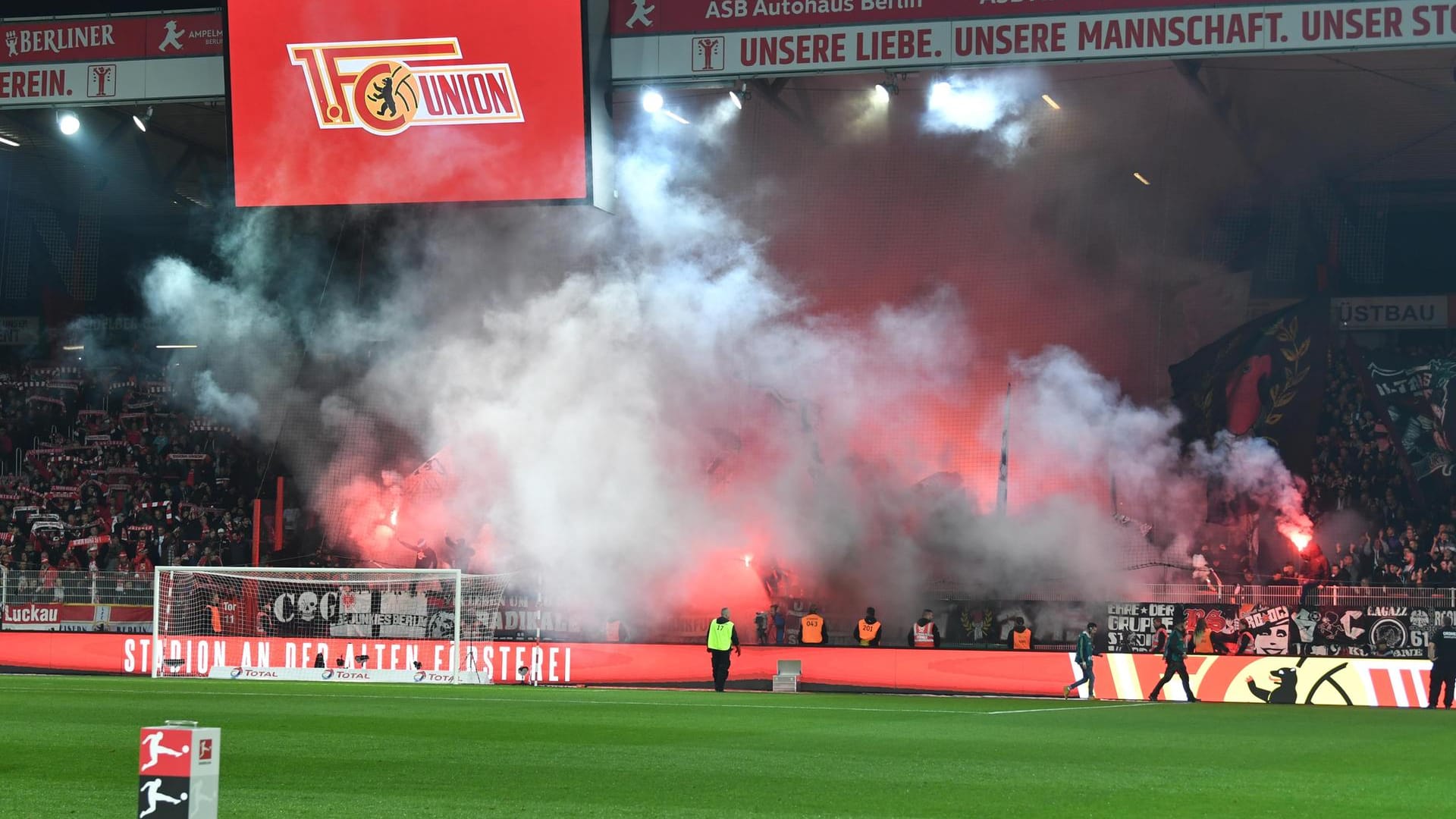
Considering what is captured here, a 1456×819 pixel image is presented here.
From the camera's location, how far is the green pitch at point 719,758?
7.33m

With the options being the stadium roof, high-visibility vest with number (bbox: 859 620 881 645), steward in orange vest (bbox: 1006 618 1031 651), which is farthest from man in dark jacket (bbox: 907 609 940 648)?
the stadium roof

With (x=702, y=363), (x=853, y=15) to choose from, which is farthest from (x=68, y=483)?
(x=853, y=15)

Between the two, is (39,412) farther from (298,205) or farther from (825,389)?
(825,389)

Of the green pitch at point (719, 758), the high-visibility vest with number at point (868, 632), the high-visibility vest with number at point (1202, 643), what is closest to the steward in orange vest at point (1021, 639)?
the high-visibility vest with number at point (868, 632)

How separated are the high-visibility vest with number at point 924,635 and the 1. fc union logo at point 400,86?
30.6 ft

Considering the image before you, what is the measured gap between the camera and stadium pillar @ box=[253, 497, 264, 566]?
2589 centimetres

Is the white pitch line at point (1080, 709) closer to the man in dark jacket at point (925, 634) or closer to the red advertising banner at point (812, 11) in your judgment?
the man in dark jacket at point (925, 634)

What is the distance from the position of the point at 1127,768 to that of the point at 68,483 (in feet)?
79.3

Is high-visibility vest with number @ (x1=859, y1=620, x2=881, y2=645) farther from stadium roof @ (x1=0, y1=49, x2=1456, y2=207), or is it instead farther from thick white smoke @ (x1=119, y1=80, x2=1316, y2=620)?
stadium roof @ (x1=0, y1=49, x2=1456, y2=207)

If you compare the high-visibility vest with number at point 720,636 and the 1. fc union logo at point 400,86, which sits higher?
the 1. fc union logo at point 400,86

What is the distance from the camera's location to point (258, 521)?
26344mm

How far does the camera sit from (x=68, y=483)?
92.9ft

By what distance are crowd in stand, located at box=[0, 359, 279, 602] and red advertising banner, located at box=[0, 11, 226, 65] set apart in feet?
31.3

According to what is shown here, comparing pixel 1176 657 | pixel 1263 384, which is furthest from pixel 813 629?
pixel 1263 384
